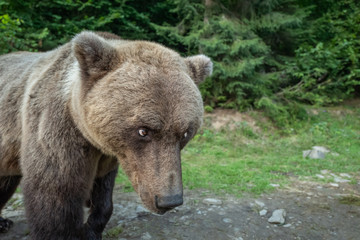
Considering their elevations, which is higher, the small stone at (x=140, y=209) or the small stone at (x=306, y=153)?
the small stone at (x=140, y=209)

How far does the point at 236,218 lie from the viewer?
3.78 meters

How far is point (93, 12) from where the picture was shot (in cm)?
952

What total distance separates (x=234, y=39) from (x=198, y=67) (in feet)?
20.9

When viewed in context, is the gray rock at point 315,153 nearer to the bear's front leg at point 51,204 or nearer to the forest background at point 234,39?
the forest background at point 234,39

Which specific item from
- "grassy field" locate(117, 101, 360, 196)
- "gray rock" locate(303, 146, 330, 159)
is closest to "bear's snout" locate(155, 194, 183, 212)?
"grassy field" locate(117, 101, 360, 196)

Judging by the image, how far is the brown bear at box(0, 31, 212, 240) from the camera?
206cm

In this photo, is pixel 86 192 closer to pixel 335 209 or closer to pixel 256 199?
pixel 256 199

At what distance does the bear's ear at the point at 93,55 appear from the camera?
86.7 inches

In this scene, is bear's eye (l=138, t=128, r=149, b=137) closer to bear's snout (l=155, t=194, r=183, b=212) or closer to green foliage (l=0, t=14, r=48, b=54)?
bear's snout (l=155, t=194, r=183, b=212)

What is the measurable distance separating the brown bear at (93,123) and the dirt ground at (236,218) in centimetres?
108

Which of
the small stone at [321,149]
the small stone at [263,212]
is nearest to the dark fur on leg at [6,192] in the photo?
the small stone at [263,212]

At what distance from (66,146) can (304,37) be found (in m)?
10.2

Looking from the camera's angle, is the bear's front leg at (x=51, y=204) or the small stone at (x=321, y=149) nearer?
the bear's front leg at (x=51, y=204)

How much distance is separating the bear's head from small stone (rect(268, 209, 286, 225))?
2.05 meters
